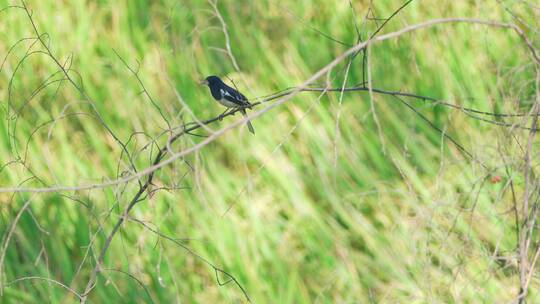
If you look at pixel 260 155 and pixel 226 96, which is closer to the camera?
pixel 226 96

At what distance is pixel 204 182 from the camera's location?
4168 millimetres

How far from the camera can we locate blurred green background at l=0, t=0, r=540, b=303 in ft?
12.8

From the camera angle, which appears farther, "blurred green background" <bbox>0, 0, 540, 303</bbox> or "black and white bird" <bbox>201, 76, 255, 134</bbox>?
"blurred green background" <bbox>0, 0, 540, 303</bbox>

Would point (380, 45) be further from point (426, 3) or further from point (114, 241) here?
point (114, 241)

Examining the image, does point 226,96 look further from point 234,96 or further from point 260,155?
point 260,155

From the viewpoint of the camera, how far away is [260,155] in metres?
4.27

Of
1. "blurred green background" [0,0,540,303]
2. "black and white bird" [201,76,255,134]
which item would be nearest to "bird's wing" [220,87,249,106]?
"black and white bird" [201,76,255,134]

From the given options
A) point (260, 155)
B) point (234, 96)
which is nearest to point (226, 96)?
point (234, 96)

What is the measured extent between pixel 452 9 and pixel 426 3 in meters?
0.14

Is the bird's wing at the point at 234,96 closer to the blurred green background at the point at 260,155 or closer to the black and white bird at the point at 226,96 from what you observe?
the black and white bird at the point at 226,96

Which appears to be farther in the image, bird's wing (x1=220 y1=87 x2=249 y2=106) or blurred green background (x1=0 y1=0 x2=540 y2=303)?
blurred green background (x1=0 y1=0 x2=540 y2=303)

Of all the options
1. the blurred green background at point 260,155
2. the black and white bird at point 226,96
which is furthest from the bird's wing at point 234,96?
the blurred green background at point 260,155

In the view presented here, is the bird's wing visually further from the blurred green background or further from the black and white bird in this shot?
the blurred green background

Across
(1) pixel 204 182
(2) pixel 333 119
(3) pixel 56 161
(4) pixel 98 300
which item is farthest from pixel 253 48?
(4) pixel 98 300
